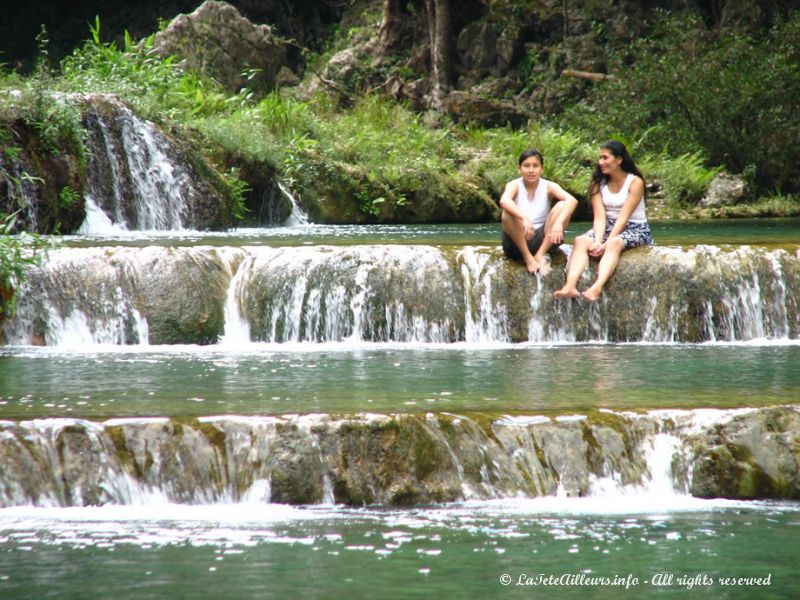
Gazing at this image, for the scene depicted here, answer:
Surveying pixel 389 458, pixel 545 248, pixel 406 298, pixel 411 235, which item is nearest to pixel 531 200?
pixel 545 248

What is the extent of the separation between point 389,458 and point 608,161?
16.8 feet

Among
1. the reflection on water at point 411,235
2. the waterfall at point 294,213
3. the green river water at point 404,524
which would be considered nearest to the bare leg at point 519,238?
the reflection on water at point 411,235

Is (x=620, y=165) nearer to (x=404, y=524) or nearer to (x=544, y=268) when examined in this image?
(x=544, y=268)

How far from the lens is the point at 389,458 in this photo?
17.7 feet

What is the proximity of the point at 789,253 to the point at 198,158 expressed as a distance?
8.10 m

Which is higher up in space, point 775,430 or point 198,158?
point 198,158

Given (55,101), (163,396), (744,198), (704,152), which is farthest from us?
(704,152)

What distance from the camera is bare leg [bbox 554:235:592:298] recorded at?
958cm

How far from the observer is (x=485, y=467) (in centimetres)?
547

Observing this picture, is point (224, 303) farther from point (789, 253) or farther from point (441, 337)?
point (789, 253)

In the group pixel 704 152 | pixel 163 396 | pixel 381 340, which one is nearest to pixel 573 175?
pixel 704 152

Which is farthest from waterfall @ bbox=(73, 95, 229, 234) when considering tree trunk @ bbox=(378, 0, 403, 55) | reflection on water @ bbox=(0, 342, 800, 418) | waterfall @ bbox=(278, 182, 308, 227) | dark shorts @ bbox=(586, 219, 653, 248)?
tree trunk @ bbox=(378, 0, 403, 55)

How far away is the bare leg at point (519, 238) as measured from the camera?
9.73 metres

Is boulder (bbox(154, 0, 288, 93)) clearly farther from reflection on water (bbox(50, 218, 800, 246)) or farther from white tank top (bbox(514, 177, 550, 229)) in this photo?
white tank top (bbox(514, 177, 550, 229))
